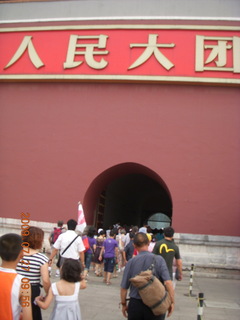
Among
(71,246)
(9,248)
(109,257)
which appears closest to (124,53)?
(109,257)

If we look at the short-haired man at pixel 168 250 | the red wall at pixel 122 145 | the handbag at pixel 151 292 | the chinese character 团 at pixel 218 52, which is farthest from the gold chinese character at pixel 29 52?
the handbag at pixel 151 292

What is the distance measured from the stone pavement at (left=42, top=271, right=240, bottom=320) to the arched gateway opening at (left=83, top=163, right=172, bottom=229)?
9.88 feet

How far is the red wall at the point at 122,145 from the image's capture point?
381 inches

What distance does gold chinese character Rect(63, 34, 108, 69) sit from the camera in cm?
1038

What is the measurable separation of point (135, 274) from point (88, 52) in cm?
855

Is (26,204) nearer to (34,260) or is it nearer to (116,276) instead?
(116,276)

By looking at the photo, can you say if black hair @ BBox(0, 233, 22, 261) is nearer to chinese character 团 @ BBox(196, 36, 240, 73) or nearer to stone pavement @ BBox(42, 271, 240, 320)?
stone pavement @ BBox(42, 271, 240, 320)

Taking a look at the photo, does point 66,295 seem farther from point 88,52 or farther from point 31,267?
point 88,52

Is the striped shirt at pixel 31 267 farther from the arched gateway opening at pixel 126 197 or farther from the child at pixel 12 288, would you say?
the arched gateway opening at pixel 126 197

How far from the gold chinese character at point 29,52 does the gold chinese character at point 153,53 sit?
290 cm

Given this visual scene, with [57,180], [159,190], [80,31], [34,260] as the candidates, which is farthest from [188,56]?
[159,190]

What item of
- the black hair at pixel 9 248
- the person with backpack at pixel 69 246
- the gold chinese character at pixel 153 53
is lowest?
the black hair at pixel 9 248

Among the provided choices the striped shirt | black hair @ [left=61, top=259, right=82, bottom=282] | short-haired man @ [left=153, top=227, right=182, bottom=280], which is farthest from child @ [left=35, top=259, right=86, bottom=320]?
short-haired man @ [left=153, top=227, right=182, bottom=280]

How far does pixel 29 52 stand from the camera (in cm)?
1085
